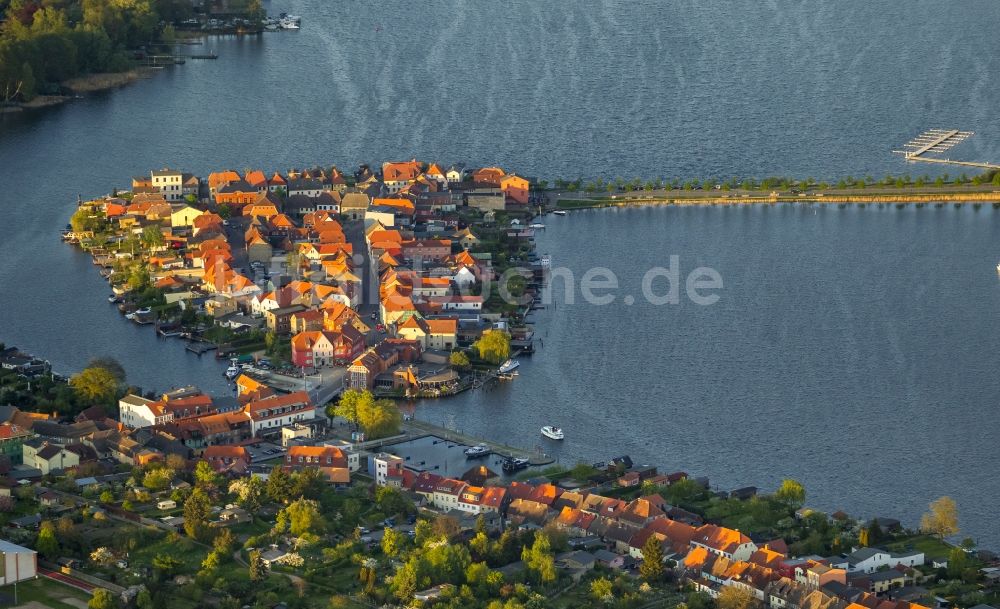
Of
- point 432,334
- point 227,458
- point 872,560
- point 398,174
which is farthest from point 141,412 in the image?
point 398,174

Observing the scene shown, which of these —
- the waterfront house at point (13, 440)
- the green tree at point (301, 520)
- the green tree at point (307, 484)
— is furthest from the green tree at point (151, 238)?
the green tree at point (301, 520)

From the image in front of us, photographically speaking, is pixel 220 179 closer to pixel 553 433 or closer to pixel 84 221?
pixel 84 221

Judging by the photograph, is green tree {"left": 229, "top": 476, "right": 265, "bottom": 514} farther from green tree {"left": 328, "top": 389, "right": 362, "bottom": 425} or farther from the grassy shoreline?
the grassy shoreline

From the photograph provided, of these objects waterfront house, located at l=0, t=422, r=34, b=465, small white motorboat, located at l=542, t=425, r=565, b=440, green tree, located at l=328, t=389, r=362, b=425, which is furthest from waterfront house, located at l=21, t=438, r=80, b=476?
small white motorboat, located at l=542, t=425, r=565, b=440

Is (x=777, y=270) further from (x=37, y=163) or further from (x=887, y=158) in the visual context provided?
(x=37, y=163)

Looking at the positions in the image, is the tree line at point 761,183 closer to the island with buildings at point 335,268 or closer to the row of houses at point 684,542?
the island with buildings at point 335,268

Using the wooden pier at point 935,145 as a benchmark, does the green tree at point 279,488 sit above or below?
below
